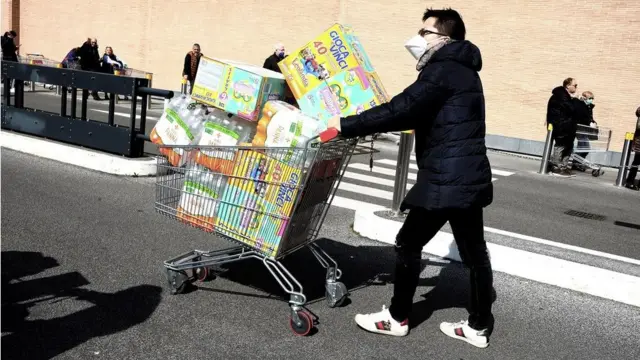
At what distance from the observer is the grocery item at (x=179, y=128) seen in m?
4.54

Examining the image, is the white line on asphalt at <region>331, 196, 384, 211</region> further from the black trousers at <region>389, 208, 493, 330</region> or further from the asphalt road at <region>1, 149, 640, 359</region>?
the black trousers at <region>389, 208, 493, 330</region>

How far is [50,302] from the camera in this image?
4.30 metres

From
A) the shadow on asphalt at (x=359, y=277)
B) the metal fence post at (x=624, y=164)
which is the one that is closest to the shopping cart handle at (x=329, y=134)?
the shadow on asphalt at (x=359, y=277)

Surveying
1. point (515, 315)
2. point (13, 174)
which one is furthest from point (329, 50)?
point (13, 174)

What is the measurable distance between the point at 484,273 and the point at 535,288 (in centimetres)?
162

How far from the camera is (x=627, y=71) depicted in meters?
17.2

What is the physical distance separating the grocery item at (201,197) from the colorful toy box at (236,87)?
0.48 meters

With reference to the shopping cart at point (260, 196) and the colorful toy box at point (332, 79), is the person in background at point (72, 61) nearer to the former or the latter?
the shopping cart at point (260, 196)

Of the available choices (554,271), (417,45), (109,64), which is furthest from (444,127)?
(109,64)

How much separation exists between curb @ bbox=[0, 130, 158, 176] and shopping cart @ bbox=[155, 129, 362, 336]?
14.2 ft

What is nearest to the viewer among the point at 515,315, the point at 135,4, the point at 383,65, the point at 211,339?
the point at 211,339

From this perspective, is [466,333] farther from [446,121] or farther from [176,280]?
[176,280]

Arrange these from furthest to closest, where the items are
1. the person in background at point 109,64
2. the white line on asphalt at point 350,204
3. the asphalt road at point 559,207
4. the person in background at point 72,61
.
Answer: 1. the person in background at point 109,64
2. the person in background at point 72,61
3. the white line on asphalt at point 350,204
4. the asphalt road at point 559,207

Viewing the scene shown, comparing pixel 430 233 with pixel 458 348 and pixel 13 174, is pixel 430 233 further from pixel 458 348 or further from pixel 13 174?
pixel 13 174
